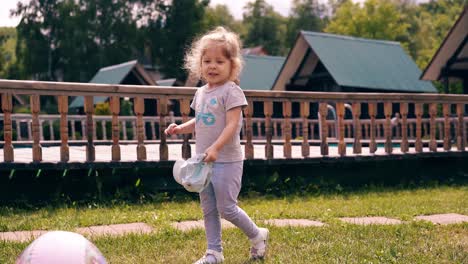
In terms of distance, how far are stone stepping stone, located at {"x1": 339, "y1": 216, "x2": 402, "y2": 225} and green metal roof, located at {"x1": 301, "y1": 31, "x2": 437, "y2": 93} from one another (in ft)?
56.6

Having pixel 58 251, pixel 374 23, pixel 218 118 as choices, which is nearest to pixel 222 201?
pixel 218 118

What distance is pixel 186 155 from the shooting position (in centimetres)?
795

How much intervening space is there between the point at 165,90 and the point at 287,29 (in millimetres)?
72244

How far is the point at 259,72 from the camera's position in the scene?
1216 inches

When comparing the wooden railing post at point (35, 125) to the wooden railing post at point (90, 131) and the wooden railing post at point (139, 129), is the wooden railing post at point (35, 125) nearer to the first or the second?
the wooden railing post at point (90, 131)

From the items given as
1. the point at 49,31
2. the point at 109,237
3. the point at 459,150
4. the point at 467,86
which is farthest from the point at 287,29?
the point at 109,237

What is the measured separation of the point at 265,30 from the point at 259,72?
1937 inches

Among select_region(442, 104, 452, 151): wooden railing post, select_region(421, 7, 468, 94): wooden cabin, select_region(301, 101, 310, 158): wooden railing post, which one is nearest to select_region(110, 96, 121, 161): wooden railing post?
select_region(301, 101, 310, 158): wooden railing post

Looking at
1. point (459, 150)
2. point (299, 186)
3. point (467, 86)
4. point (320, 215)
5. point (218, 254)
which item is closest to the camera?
point (218, 254)

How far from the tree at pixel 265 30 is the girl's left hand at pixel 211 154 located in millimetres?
71372

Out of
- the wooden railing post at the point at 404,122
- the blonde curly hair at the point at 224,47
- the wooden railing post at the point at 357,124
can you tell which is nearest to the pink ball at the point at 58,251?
the blonde curly hair at the point at 224,47

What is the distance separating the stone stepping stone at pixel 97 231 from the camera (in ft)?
16.3

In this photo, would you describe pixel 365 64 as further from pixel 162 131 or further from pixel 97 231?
pixel 97 231

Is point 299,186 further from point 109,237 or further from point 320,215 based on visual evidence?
point 109,237
